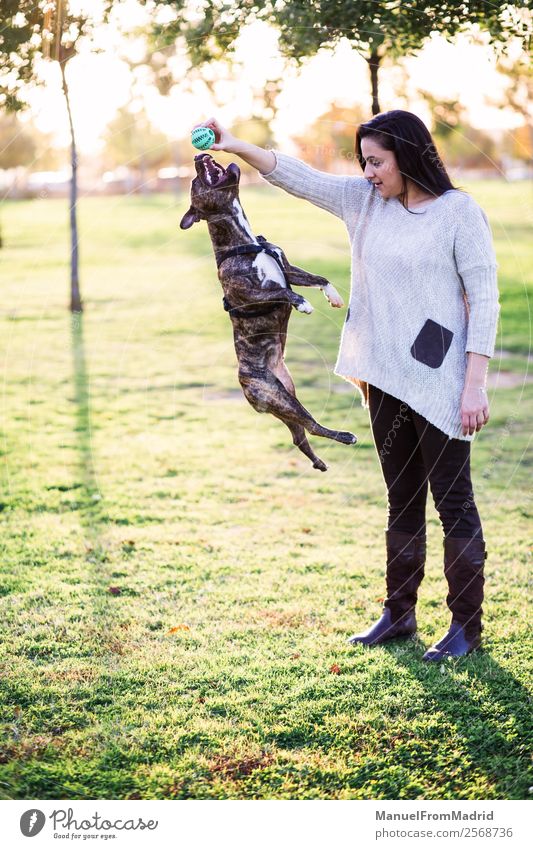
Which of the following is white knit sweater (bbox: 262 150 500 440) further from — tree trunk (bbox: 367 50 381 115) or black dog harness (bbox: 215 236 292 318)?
tree trunk (bbox: 367 50 381 115)

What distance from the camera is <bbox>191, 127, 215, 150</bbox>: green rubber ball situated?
12.0 ft

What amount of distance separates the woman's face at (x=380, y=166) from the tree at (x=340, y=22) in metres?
1.01

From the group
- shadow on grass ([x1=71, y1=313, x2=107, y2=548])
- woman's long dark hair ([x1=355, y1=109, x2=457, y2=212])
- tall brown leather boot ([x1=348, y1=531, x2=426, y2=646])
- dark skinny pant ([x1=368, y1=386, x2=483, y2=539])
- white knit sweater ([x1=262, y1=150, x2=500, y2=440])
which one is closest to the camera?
woman's long dark hair ([x1=355, y1=109, x2=457, y2=212])

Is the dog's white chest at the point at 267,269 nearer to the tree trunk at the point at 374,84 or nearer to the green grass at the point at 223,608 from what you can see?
the green grass at the point at 223,608

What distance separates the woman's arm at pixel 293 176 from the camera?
3.85 metres

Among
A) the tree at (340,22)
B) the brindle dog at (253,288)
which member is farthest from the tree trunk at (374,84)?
the brindle dog at (253,288)

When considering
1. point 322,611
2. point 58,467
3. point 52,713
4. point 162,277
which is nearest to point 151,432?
point 58,467

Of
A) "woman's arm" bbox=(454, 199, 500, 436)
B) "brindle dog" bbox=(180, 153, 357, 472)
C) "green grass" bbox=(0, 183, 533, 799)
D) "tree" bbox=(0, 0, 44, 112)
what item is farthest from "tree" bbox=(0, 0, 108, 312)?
"woman's arm" bbox=(454, 199, 500, 436)

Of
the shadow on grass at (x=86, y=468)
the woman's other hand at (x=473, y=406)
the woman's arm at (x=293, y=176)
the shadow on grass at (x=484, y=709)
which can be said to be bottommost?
the shadow on grass at (x=86, y=468)

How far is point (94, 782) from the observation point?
386 centimetres

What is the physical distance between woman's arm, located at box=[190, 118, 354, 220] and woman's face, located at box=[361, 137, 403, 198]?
225 millimetres

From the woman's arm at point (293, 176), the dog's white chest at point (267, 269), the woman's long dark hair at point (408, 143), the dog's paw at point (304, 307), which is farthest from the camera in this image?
the woman's long dark hair at point (408, 143)

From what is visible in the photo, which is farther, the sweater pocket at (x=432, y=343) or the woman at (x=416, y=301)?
the sweater pocket at (x=432, y=343)

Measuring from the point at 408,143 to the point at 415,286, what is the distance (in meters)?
0.64
